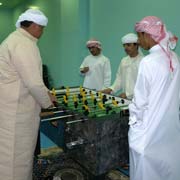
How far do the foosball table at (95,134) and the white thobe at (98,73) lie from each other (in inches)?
64.6

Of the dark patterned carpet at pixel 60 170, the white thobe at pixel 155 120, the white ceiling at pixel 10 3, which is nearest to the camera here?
the white thobe at pixel 155 120

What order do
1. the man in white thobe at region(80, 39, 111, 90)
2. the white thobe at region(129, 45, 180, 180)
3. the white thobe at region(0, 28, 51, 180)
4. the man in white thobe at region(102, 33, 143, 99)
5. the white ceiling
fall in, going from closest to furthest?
the white thobe at region(129, 45, 180, 180)
the white thobe at region(0, 28, 51, 180)
the man in white thobe at region(102, 33, 143, 99)
the man in white thobe at region(80, 39, 111, 90)
the white ceiling

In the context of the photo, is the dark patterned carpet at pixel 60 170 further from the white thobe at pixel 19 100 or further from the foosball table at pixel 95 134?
the foosball table at pixel 95 134

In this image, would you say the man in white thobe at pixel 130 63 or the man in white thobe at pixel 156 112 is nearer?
the man in white thobe at pixel 156 112

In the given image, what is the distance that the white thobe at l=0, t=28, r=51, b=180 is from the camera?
1.83 m

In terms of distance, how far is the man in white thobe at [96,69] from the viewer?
12.1 ft

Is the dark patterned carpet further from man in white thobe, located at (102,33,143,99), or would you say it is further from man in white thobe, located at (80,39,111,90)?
man in white thobe, located at (80,39,111,90)

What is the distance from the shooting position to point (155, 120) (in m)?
1.65

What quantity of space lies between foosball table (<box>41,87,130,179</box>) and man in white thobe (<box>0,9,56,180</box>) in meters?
0.21

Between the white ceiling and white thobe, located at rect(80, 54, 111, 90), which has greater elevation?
the white ceiling

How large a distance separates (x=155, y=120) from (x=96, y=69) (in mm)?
2205

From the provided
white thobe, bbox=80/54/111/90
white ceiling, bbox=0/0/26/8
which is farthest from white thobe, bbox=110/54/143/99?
white ceiling, bbox=0/0/26/8

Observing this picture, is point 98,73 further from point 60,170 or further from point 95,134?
point 95,134

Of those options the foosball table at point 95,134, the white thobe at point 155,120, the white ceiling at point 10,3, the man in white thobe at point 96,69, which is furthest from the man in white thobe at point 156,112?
the white ceiling at point 10,3
